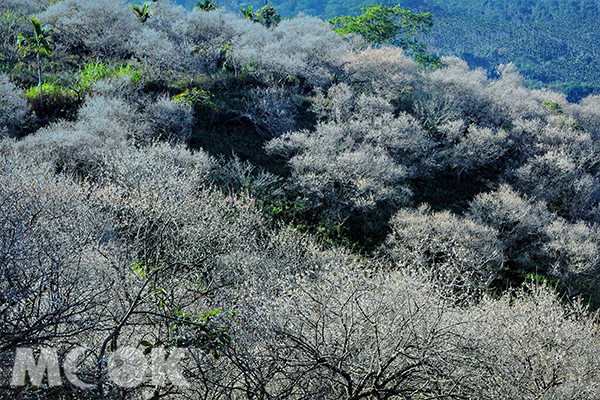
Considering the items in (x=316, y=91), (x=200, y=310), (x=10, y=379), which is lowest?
(x=10, y=379)

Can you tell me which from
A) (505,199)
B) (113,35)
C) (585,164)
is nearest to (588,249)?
(505,199)

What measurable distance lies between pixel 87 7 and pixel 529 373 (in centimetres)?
3702

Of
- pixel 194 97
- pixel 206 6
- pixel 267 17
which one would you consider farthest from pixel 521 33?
pixel 194 97

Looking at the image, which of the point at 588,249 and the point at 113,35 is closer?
the point at 588,249

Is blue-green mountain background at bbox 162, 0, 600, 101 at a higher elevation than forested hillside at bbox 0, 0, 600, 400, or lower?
higher

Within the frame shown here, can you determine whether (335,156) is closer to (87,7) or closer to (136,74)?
(136,74)

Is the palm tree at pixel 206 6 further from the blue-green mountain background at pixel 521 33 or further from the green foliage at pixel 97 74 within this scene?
the blue-green mountain background at pixel 521 33

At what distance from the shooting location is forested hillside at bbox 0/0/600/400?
4.91 meters

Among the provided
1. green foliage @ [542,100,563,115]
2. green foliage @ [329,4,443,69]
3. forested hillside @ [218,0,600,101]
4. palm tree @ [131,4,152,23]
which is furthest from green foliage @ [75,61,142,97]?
forested hillside @ [218,0,600,101]

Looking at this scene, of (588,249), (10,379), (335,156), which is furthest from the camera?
(335,156)

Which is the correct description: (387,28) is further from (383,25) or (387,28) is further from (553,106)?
(553,106)

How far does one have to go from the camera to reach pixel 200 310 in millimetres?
8133

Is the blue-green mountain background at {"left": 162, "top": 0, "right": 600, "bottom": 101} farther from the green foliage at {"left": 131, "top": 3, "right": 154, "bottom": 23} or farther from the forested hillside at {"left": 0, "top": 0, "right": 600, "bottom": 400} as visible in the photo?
the forested hillside at {"left": 0, "top": 0, "right": 600, "bottom": 400}

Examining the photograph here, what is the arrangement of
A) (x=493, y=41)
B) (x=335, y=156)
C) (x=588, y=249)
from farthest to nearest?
(x=493, y=41), (x=335, y=156), (x=588, y=249)
